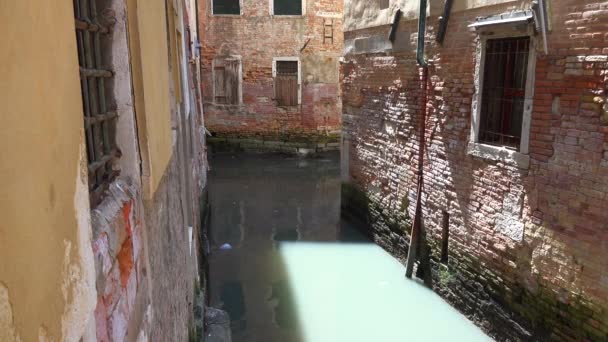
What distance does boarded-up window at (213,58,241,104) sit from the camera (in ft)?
52.2

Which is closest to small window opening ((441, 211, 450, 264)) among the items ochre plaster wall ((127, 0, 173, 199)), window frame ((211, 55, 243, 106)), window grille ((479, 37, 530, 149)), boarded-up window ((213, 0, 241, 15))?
window grille ((479, 37, 530, 149))

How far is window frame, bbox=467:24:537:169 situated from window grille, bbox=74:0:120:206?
3.88 metres

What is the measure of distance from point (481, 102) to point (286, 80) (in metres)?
11.1

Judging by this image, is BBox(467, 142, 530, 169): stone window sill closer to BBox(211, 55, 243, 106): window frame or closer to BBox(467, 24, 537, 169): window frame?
BBox(467, 24, 537, 169): window frame

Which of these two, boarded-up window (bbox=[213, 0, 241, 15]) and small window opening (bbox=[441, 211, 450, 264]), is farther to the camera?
boarded-up window (bbox=[213, 0, 241, 15])

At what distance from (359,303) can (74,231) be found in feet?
18.6

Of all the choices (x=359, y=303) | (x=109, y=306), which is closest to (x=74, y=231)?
(x=109, y=306)

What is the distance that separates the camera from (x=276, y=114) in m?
16.2

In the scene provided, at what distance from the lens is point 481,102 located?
5441 mm

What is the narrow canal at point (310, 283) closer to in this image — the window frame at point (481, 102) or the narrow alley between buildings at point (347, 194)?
the narrow alley between buildings at point (347, 194)

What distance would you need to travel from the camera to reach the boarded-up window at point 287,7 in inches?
614

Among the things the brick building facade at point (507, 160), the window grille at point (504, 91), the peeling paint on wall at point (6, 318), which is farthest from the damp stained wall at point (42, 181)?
the window grille at point (504, 91)

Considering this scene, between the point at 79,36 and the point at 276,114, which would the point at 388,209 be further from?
the point at 276,114

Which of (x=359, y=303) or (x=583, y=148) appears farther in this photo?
(x=359, y=303)
